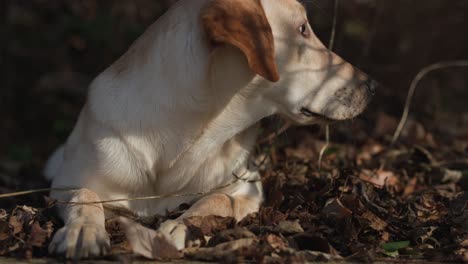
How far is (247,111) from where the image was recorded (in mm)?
3322

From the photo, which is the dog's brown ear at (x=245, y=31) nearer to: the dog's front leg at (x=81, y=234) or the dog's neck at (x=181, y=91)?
the dog's neck at (x=181, y=91)

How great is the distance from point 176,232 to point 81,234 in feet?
1.26

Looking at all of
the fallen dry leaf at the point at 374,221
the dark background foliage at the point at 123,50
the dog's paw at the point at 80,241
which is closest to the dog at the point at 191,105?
the dog's paw at the point at 80,241

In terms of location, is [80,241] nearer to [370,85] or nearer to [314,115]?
[314,115]

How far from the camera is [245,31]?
288cm

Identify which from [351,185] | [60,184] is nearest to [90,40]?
[60,184]

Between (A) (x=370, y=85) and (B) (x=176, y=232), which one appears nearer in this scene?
(B) (x=176, y=232)

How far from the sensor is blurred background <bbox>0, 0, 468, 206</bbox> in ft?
18.7

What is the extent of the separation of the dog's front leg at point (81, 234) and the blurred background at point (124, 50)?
243 cm

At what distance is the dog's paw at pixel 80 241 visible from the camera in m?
2.68

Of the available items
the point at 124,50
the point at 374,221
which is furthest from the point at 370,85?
the point at 124,50

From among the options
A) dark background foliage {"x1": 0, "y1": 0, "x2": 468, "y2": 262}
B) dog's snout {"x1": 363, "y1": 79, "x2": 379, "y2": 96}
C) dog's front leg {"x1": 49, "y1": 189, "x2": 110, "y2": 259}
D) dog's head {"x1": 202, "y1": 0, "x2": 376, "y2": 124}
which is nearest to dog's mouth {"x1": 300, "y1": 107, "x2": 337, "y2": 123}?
dog's head {"x1": 202, "y1": 0, "x2": 376, "y2": 124}

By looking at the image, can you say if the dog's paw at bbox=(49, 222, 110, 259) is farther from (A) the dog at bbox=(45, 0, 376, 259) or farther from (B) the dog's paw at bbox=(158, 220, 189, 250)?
(B) the dog's paw at bbox=(158, 220, 189, 250)

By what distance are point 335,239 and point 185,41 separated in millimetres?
1095
